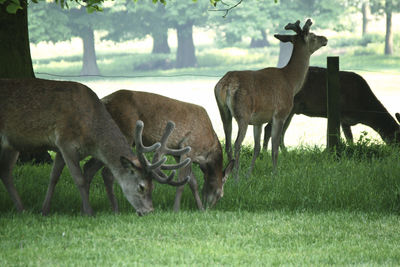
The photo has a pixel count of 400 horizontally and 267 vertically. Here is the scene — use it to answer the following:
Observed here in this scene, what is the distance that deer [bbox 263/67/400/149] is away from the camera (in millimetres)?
12797

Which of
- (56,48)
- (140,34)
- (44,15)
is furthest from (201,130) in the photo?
(56,48)

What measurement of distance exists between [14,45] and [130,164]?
4.22 meters

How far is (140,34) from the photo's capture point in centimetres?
4691

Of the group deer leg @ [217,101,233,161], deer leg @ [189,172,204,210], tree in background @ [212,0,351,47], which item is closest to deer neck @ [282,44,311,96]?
deer leg @ [217,101,233,161]

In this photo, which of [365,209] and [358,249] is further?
[365,209]

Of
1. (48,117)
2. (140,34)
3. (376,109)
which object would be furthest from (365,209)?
(140,34)

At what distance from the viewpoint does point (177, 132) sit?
27.9 feet

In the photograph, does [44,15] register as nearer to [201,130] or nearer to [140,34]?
[140,34]

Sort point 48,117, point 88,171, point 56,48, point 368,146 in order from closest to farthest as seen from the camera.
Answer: point 48,117
point 88,171
point 368,146
point 56,48

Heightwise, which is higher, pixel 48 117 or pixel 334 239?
pixel 48 117

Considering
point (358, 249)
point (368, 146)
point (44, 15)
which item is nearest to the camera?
point (358, 249)

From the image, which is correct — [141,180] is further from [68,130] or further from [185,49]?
[185,49]

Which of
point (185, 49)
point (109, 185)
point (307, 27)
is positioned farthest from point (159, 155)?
point (185, 49)

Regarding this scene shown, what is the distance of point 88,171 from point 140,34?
39056 millimetres
